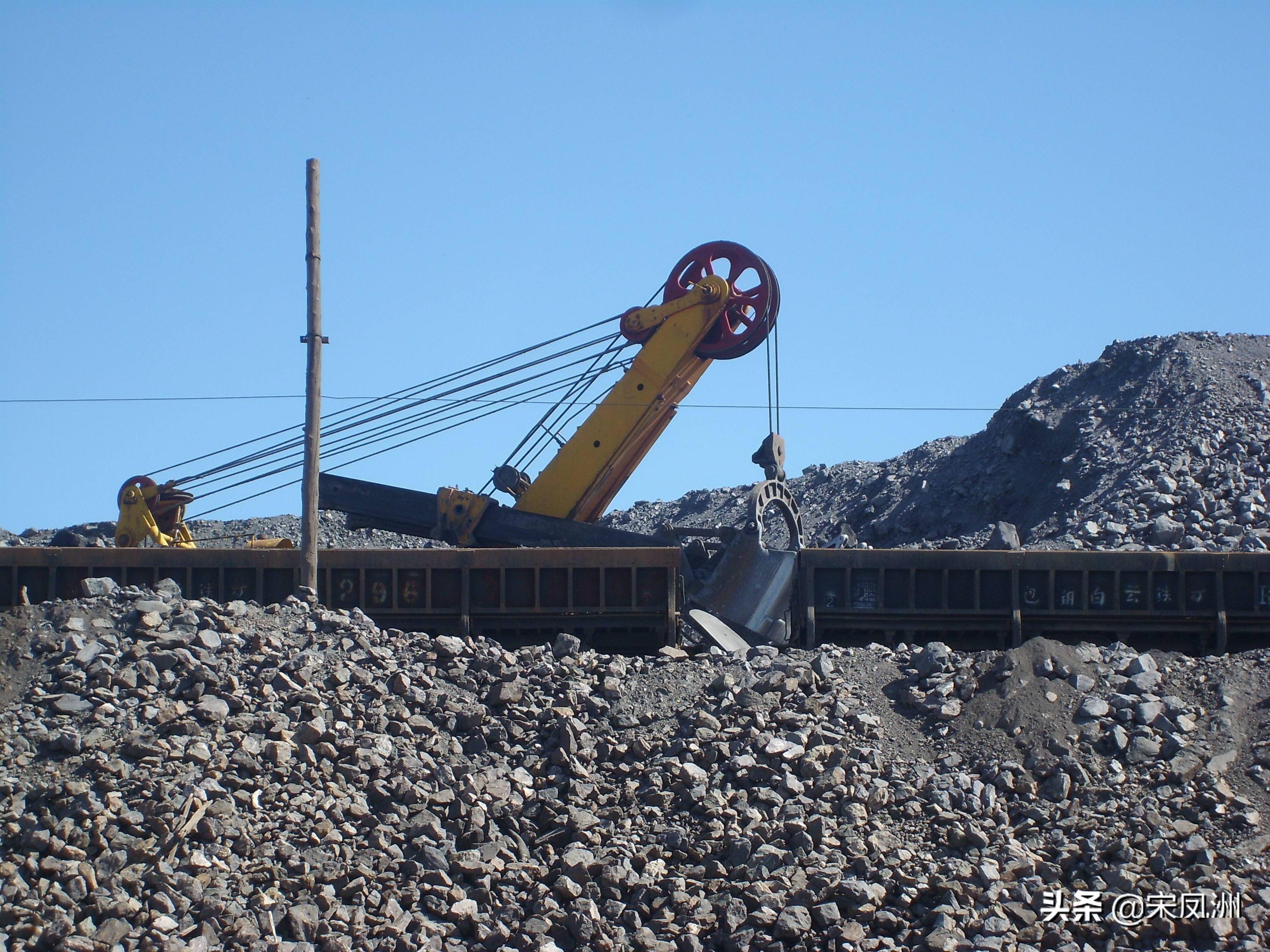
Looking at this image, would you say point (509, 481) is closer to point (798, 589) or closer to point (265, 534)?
point (798, 589)

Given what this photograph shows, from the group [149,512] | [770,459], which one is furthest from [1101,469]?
[149,512]

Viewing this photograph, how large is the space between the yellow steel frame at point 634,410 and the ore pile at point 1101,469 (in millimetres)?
9064

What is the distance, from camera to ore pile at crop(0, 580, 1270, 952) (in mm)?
9609

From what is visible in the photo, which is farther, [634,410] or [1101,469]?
[1101,469]

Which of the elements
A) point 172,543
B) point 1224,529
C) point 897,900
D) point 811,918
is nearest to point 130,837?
point 811,918

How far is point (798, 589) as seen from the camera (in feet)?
50.8

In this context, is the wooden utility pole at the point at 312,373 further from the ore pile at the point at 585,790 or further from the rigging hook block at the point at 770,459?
the rigging hook block at the point at 770,459

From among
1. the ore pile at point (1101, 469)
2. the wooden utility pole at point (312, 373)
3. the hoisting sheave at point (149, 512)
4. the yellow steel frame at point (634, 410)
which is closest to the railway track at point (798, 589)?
the wooden utility pole at point (312, 373)

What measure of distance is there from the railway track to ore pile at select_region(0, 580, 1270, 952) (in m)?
1.37

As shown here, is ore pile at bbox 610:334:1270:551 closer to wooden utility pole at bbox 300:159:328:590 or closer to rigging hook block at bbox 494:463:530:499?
rigging hook block at bbox 494:463:530:499

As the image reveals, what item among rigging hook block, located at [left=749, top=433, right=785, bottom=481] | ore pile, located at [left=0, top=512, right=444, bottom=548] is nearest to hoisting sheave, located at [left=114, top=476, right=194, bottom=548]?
ore pile, located at [left=0, top=512, right=444, bottom=548]

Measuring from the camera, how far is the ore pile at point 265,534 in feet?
104

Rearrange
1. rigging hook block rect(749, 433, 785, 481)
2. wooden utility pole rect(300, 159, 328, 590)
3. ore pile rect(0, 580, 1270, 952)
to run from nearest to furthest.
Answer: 1. ore pile rect(0, 580, 1270, 952)
2. wooden utility pole rect(300, 159, 328, 590)
3. rigging hook block rect(749, 433, 785, 481)

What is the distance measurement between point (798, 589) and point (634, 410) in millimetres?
3795
